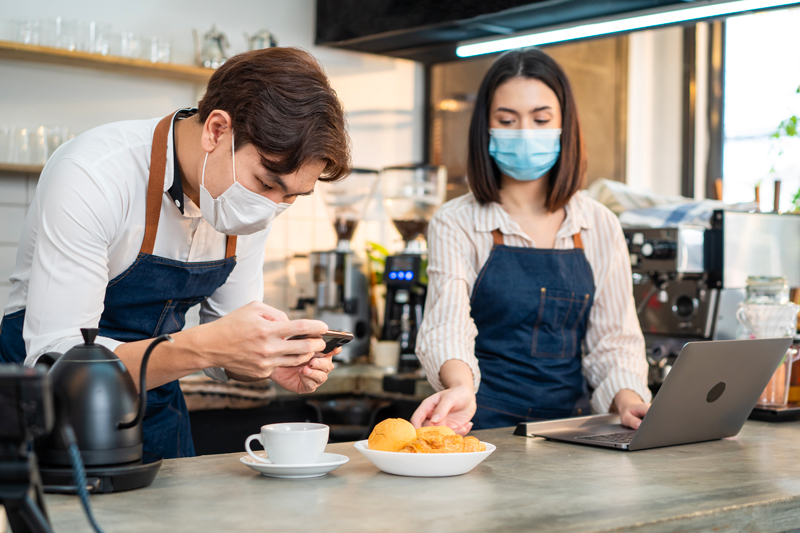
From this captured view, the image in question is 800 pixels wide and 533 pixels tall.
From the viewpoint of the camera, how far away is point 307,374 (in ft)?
4.80

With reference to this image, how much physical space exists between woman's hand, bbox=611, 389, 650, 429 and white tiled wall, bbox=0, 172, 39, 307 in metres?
2.48

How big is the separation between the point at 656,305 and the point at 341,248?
57.8 inches

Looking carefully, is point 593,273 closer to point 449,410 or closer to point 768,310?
point 768,310

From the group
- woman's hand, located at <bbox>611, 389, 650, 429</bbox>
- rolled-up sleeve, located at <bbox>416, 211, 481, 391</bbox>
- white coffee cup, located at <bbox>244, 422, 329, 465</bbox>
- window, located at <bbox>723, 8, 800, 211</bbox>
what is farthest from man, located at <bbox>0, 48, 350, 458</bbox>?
window, located at <bbox>723, 8, 800, 211</bbox>

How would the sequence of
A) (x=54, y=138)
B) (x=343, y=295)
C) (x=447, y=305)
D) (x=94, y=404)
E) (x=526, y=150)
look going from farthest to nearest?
(x=343, y=295)
(x=54, y=138)
(x=526, y=150)
(x=447, y=305)
(x=94, y=404)

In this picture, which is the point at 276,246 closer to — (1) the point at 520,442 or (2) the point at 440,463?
(1) the point at 520,442

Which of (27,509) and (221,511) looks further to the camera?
(221,511)

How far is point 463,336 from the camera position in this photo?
1.88 m

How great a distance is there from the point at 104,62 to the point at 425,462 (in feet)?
8.81

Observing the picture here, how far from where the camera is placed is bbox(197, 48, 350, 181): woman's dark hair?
139 cm

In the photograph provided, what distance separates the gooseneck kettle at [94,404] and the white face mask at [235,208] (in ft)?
1.47

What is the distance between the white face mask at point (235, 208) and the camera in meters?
1.45

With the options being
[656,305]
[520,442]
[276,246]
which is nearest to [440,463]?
[520,442]

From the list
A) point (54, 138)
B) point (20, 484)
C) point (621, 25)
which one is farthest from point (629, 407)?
point (54, 138)
